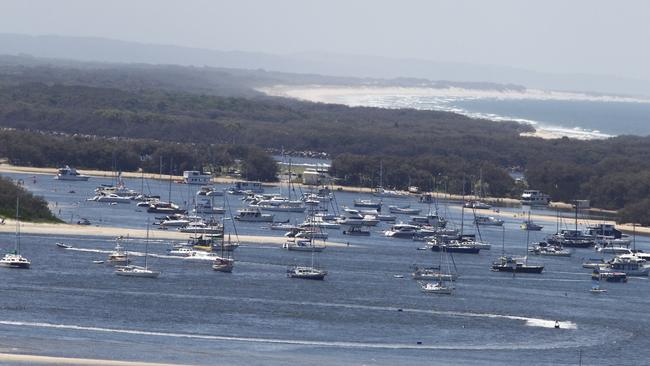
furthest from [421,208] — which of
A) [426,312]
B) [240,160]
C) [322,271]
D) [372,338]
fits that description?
[372,338]

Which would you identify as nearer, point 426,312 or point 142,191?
point 426,312

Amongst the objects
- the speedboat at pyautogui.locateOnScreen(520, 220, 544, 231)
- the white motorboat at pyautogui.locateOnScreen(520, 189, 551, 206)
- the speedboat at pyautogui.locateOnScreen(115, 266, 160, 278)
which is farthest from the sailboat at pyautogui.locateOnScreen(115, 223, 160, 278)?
the white motorboat at pyautogui.locateOnScreen(520, 189, 551, 206)

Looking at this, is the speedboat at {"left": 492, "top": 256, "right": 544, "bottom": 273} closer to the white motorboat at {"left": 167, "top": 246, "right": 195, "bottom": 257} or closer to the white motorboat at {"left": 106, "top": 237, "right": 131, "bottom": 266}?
the white motorboat at {"left": 167, "top": 246, "right": 195, "bottom": 257}

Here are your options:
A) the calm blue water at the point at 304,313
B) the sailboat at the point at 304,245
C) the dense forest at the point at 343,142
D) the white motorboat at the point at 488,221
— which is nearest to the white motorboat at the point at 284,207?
the white motorboat at the point at 488,221

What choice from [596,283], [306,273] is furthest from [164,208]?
[596,283]

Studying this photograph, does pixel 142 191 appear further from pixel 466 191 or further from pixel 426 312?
pixel 426 312

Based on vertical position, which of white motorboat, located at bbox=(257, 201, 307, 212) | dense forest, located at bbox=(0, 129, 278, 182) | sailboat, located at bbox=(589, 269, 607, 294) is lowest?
sailboat, located at bbox=(589, 269, 607, 294)
